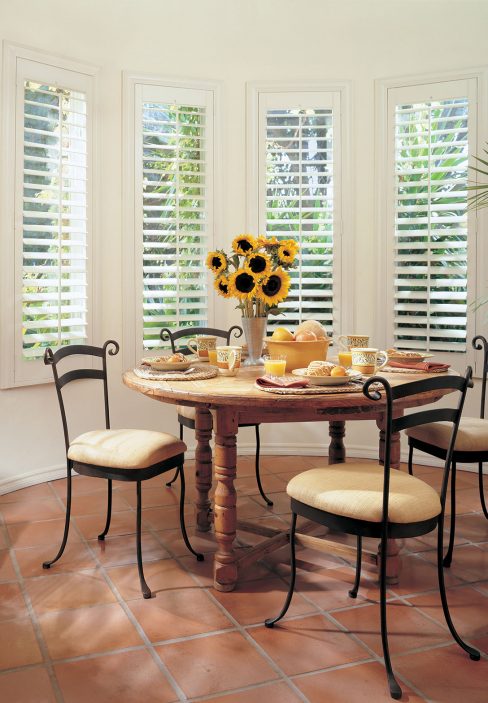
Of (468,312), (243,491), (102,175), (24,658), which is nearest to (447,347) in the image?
(468,312)

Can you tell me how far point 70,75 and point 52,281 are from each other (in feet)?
4.04

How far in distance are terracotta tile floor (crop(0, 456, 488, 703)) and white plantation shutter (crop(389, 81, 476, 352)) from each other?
141 centimetres

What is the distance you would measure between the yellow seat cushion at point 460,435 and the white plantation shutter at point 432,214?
52.6 inches

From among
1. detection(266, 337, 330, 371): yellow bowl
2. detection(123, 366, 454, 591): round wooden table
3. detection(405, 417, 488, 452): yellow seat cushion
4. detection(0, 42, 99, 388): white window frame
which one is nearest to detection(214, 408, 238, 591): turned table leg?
detection(123, 366, 454, 591): round wooden table

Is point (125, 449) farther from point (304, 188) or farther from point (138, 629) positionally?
point (304, 188)

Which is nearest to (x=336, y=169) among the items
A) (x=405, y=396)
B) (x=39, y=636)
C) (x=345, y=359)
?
(x=345, y=359)

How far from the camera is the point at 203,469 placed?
3457 mm

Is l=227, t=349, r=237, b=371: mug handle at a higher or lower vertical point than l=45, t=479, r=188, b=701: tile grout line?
higher

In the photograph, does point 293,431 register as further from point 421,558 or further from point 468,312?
point 421,558

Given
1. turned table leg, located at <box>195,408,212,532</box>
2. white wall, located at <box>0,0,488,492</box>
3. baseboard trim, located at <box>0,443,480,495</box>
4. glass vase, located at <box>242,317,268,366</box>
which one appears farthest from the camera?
baseboard trim, located at <box>0,443,480,495</box>

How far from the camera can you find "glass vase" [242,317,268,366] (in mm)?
3189

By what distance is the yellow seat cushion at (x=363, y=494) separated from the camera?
218 cm

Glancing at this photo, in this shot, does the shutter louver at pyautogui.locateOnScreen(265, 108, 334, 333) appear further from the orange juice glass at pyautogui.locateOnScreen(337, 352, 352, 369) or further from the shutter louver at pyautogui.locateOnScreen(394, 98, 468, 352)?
the orange juice glass at pyautogui.locateOnScreen(337, 352, 352, 369)

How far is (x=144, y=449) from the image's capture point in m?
2.78
